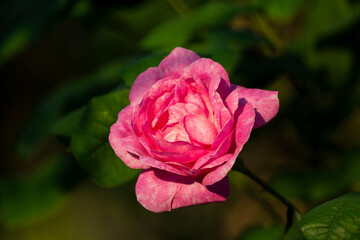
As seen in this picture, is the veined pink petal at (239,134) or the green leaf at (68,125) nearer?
the veined pink petal at (239,134)

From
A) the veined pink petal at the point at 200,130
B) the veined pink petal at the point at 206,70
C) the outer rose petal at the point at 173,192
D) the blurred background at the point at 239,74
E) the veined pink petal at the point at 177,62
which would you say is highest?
the veined pink petal at the point at 177,62

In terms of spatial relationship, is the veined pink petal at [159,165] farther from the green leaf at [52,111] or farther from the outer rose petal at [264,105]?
the green leaf at [52,111]

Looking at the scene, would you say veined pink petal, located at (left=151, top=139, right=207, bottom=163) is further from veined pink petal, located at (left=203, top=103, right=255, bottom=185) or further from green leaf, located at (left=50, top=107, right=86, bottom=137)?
green leaf, located at (left=50, top=107, right=86, bottom=137)

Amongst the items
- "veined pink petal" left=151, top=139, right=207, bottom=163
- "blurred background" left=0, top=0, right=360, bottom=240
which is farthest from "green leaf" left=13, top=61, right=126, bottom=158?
"veined pink petal" left=151, top=139, right=207, bottom=163

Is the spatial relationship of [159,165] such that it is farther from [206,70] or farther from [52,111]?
[52,111]

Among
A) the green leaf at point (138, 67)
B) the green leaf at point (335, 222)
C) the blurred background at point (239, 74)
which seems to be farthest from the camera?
the blurred background at point (239, 74)

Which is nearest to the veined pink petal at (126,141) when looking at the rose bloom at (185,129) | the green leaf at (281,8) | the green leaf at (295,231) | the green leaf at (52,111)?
the rose bloom at (185,129)

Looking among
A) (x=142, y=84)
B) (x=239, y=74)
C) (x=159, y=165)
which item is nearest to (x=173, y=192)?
(x=159, y=165)
